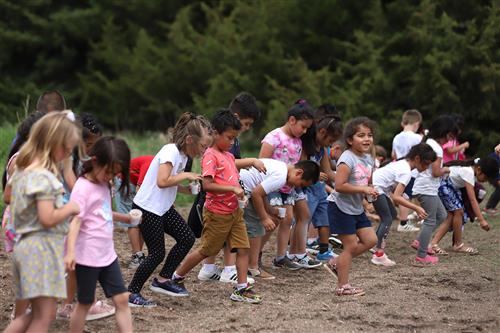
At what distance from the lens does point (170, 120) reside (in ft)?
75.8

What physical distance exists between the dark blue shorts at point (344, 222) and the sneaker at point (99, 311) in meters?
1.99

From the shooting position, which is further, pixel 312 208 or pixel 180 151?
pixel 312 208

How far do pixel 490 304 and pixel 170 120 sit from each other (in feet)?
56.7

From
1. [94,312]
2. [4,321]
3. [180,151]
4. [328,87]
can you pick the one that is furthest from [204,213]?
[328,87]

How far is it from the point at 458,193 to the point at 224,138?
12.4ft

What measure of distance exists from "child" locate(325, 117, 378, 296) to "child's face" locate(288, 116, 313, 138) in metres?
0.70

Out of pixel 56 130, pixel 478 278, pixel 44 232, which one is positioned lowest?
pixel 478 278

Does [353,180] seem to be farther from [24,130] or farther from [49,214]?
[49,214]

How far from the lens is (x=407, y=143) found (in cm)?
1087

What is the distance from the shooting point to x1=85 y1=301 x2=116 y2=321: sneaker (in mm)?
5750

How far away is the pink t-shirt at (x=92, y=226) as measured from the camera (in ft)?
16.0

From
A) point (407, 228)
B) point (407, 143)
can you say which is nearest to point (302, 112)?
point (407, 228)

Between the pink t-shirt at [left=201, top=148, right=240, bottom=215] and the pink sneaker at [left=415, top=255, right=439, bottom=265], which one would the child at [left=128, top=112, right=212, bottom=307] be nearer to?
the pink t-shirt at [left=201, top=148, right=240, bottom=215]

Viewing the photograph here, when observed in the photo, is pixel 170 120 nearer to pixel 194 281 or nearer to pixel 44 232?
pixel 194 281
